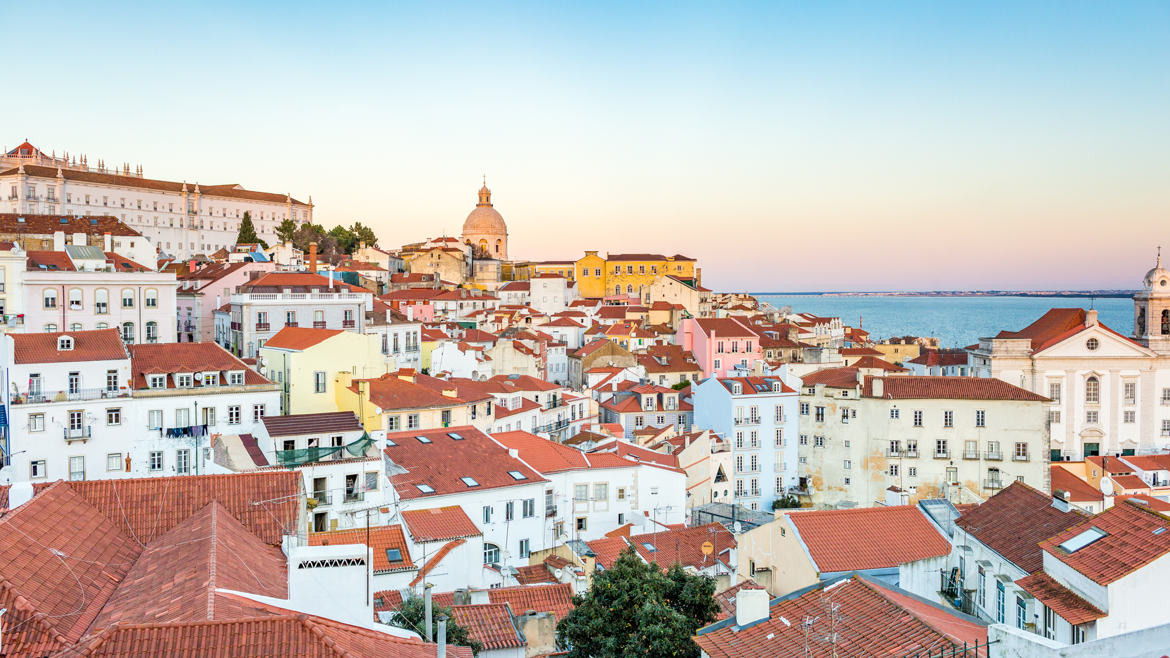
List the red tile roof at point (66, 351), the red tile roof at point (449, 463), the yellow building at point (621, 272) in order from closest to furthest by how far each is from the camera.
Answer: the red tile roof at point (449, 463), the red tile roof at point (66, 351), the yellow building at point (621, 272)

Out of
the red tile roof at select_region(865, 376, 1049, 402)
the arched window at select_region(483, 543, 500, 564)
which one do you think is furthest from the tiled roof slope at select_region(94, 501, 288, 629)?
the red tile roof at select_region(865, 376, 1049, 402)

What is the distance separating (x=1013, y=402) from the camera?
133 ft

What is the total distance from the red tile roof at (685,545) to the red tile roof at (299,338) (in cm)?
1529

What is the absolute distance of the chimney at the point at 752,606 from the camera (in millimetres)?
11859

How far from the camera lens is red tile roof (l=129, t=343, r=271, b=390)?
Answer: 30906 mm

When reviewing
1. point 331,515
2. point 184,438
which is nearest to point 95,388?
point 184,438

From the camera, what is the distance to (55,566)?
1048 cm

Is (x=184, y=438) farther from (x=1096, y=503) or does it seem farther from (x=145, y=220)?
(x=145, y=220)

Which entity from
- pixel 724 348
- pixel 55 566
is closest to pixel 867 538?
pixel 55 566

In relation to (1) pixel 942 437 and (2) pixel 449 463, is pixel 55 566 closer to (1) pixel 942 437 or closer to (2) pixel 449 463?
(2) pixel 449 463

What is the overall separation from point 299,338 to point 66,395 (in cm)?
874

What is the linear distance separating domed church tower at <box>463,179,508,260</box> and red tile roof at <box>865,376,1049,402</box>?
8047 centimetres

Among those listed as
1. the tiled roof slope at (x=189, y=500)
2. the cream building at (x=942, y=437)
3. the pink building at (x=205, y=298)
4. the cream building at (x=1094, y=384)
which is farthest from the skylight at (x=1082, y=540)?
the pink building at (x=205, y=298)

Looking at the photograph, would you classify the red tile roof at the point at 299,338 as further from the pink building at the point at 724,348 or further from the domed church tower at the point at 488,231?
the domed church tower at the point at 488,231
